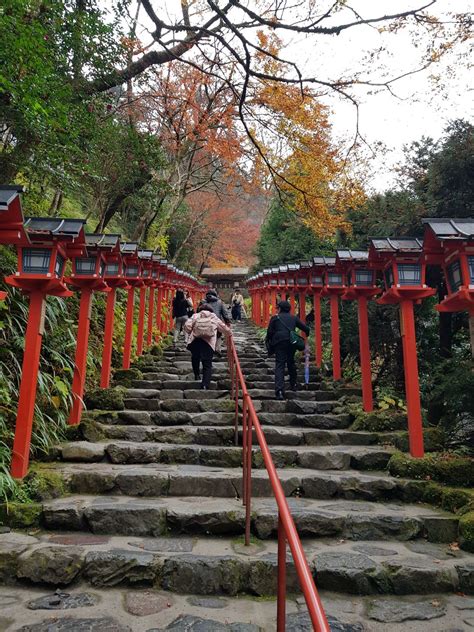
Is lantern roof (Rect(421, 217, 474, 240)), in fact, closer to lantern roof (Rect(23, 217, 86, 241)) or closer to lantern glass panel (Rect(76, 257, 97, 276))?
lantern roof (Rect(23, 217, 86, 241))

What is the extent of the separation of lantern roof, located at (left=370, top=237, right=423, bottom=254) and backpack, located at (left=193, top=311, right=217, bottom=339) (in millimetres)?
3097

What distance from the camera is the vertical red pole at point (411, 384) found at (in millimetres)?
5180

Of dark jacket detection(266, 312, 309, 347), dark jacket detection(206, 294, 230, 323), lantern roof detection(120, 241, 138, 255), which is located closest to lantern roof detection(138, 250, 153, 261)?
lantern roof detection(120, 241, 138, 255)

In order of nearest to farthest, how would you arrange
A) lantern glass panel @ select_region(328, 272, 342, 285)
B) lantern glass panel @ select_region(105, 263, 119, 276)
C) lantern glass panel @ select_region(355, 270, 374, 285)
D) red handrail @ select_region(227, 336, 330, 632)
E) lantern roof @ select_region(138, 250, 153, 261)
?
red handrail @ select_region(227, 336, 330, 632)
lantern glass panel @ select_region(355, 270, 374, 285)
lantern glass panel @ select_region(105, 263, 119, 276)
lantern glass panel @ select_region(328, 272, 342, 285)
lantern roof @ select_region(138, 250, 153, 261)

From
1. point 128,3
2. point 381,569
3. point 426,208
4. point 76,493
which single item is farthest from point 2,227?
point 426,208

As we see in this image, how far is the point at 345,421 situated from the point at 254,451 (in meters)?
1.97

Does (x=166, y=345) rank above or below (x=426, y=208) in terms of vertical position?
below

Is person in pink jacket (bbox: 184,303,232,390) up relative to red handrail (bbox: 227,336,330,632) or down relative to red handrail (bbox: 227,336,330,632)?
up

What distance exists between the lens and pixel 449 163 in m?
7.20

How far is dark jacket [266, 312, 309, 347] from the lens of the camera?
755 cm

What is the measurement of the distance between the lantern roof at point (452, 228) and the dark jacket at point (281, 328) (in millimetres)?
3233

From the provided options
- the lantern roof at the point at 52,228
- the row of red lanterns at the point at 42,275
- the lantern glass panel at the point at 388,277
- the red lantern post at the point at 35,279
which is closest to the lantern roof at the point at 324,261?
the lantern glass panel at the point at 388,277

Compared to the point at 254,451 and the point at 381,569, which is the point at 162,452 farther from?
the point at 381,569

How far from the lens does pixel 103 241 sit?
21.5 ft
